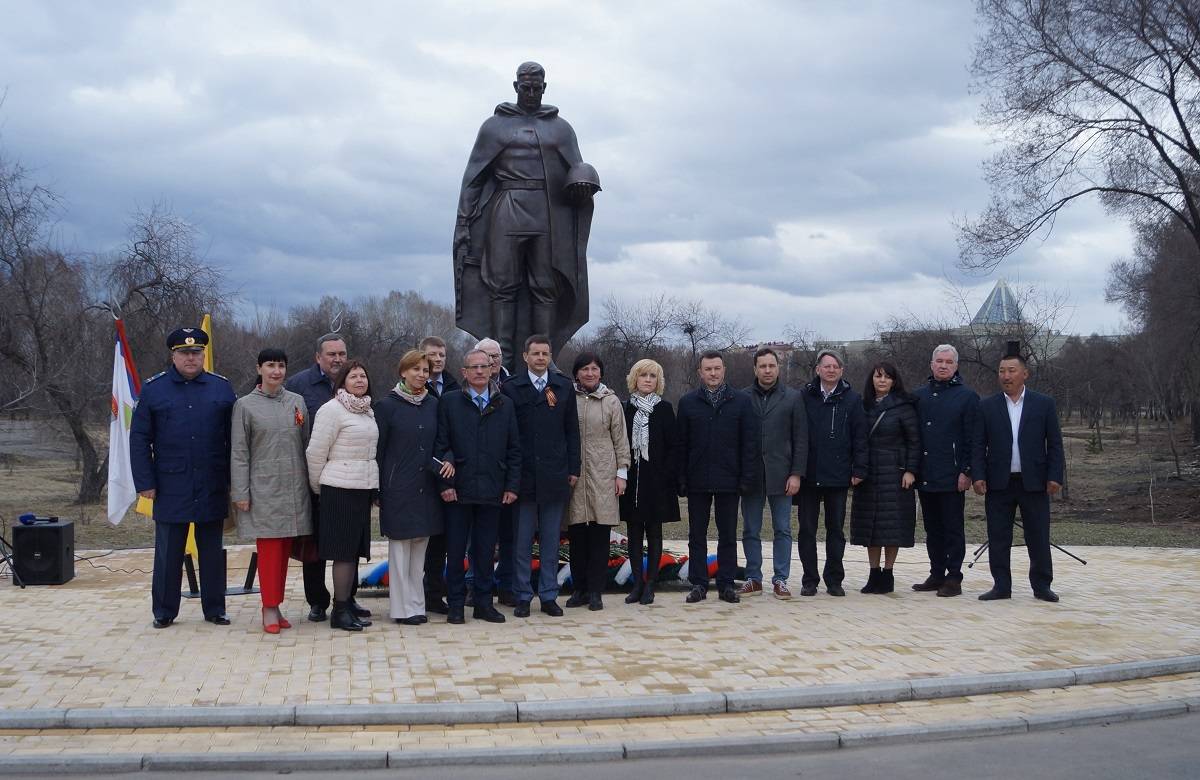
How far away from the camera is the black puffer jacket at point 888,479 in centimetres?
895

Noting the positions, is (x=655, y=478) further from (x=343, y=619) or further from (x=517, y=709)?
(x=517, y=709)

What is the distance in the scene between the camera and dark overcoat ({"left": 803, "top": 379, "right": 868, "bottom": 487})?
8.95m

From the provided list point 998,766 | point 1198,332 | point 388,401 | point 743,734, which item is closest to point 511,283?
point 388,401

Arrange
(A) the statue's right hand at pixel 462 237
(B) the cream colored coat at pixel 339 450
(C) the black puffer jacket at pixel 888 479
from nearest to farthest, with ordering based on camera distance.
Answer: (B) the cream colored coat at pixel 339 450 → (C) the black puffer jacket at pixel 888 479 → (A) the statue's right hand at pixel 462 237

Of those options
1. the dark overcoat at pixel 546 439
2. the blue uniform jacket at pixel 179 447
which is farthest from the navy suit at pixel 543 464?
the blue uniform jacket at pixel 179 447

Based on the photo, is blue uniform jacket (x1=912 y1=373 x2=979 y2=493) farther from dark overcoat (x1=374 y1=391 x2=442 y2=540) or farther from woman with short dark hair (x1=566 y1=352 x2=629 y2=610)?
dark overcoat (x1=374 y1=391 x2=442 y2=540)

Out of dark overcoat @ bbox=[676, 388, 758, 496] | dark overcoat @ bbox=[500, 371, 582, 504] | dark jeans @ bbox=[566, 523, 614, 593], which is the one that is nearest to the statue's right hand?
dark overcoat @ bbox=[500, 371, 582, 504]

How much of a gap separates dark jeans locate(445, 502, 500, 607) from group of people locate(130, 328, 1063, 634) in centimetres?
2

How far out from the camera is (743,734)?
5.23 metres

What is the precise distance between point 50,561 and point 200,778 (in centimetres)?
613

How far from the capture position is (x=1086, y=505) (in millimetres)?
21984

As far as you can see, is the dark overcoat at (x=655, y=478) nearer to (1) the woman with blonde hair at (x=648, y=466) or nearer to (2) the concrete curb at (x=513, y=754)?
(1) the woman with blonde hair at (x=648, y=466)

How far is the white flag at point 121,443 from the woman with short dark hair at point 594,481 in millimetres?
3873

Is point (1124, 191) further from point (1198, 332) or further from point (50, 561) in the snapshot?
point (50, 561)
